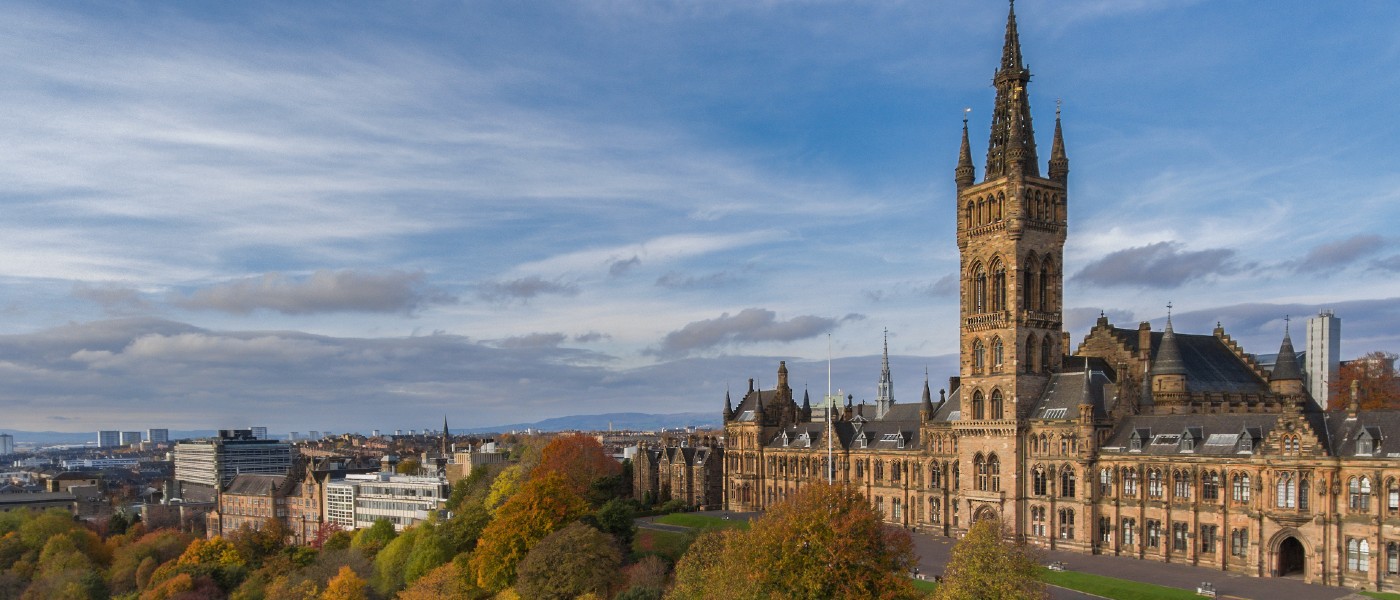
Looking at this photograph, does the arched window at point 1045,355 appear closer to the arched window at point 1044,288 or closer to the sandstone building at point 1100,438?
the sandstone building at point 1100,438

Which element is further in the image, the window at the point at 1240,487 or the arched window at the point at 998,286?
the arched window at the point at 998,286

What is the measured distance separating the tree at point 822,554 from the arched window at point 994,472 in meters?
38.8

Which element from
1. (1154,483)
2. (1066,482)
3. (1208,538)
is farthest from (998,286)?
(1208,538)

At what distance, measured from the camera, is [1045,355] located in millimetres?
99938

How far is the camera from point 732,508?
Result: 141625 millimetres

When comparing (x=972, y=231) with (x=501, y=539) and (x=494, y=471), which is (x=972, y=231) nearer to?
(x=501, y=539)

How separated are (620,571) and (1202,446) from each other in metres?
49.8

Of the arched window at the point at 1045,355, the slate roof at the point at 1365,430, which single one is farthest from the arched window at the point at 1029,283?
the slate roof at the point at 1365,430

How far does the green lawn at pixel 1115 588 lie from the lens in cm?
6869

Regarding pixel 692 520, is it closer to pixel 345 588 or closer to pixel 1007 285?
pixel 345 588

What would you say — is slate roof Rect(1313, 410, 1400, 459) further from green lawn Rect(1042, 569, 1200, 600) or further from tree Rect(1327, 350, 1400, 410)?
tree Rect(1327, 350, 1400, 410)

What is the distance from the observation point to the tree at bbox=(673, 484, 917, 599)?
60062mm

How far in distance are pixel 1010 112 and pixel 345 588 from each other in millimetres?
85916

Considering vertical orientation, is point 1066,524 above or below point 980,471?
below
